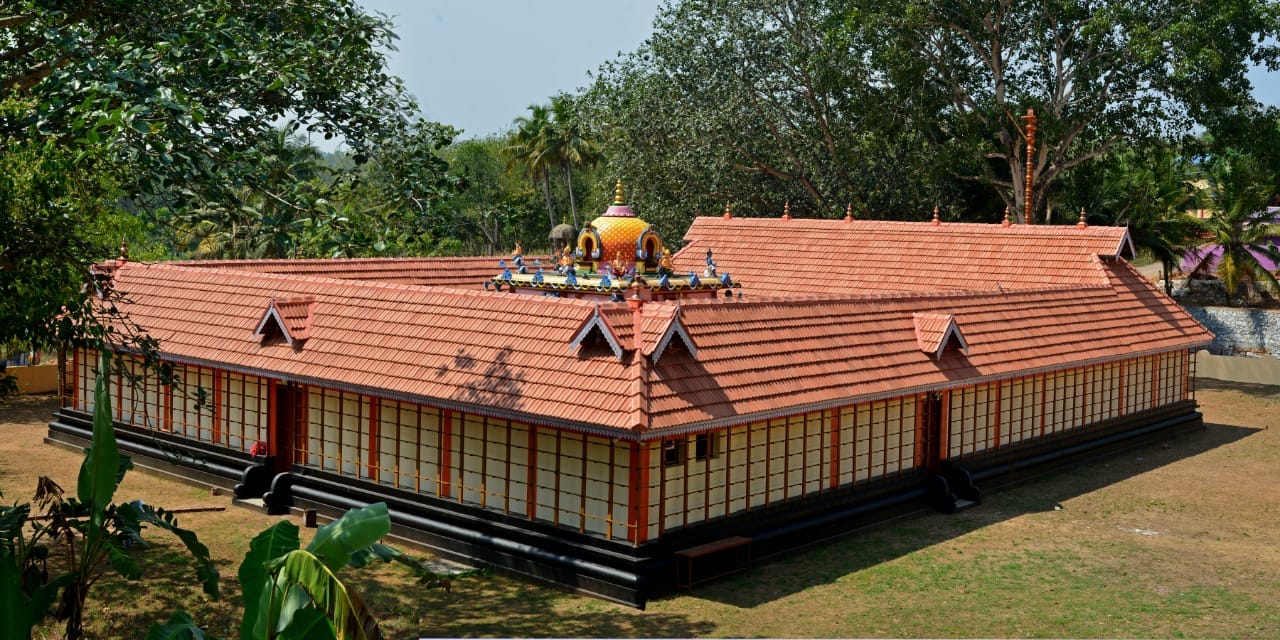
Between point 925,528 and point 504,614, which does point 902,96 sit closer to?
point 925,528

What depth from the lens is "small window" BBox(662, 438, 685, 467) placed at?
16766 millimetres

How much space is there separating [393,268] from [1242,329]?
95.0 feet

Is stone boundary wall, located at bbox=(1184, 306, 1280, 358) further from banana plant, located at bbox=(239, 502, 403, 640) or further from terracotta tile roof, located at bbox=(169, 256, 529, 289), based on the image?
banana plant, located at bbox=(239, 502, 403, 640)

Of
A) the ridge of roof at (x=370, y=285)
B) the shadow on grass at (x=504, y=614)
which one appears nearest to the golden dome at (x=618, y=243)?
the ridge of roof at (x=370, y=285)

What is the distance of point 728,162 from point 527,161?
852 inches

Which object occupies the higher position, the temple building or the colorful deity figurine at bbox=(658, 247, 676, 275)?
the colorful deity figurine at bbox=(658, 247, 676, 275)

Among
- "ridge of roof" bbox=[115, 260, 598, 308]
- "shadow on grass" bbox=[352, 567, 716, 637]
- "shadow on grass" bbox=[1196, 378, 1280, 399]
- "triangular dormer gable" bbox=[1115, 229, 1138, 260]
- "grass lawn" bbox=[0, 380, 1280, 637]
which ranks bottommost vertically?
"shadow on grass" bbox=[352, 567, 716, 637]

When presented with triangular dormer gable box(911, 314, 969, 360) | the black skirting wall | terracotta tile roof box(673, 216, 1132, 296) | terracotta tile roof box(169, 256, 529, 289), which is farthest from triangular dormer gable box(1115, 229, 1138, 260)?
terracotta tile roof box(169, 256, 529, 289)

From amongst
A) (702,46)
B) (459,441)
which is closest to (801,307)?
(459,441)

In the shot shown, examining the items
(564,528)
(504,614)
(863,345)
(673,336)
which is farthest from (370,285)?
(863,345)

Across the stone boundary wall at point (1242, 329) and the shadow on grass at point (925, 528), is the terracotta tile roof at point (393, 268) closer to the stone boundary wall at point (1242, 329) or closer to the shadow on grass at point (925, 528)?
the shadow on grass at point (925, 528)

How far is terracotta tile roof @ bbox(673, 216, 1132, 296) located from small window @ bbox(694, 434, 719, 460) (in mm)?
12911

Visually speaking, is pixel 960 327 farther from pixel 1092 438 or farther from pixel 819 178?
pixel 819 178

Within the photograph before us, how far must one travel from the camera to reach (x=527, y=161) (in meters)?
64.6
